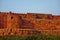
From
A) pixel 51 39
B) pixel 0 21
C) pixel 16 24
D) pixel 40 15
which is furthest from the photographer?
pixel 40 15

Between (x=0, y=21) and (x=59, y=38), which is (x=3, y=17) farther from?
(x=59, y=38)

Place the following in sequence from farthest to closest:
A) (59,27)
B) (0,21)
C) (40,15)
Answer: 1. (40,15)
2. (0,21)
3. (59,27)

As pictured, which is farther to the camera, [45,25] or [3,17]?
[3,17]

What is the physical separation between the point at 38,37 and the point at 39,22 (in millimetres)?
10997

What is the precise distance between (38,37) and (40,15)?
1946 centimetres

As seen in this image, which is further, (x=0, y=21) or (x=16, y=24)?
(x=0, y=21)

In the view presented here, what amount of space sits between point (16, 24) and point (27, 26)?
3145 mm

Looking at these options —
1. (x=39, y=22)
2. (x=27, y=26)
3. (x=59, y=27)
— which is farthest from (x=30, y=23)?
(x=59, y=27)

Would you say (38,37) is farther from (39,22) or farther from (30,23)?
(30,23)

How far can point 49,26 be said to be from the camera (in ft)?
77.1

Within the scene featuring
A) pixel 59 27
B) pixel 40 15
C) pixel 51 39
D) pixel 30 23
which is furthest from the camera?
pixel 40 15

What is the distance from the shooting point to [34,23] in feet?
80.1

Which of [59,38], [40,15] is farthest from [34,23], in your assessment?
[59,38]

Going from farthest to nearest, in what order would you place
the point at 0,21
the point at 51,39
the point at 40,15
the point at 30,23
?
the point at 40,15, the point at 0,21, the point at 30,23, the point at 51,39
